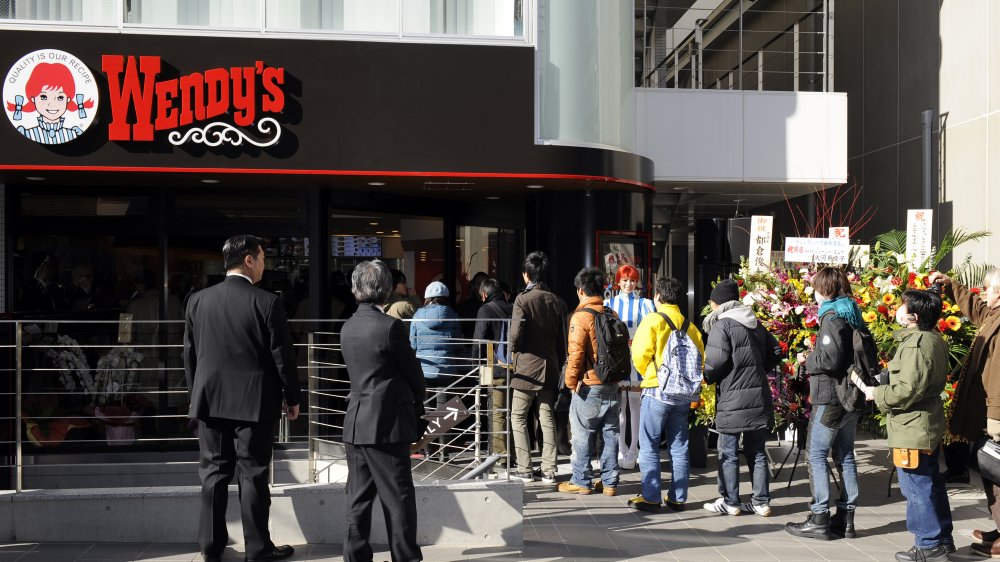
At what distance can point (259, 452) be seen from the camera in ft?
19.4

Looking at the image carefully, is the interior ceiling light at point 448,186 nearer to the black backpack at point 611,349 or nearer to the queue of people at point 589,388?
the queue of people at point 589,388

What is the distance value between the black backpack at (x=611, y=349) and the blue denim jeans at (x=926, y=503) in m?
2.34

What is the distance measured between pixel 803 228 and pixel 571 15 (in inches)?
333

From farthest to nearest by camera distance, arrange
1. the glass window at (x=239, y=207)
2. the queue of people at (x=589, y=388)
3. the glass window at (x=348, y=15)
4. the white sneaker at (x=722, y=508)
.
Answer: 1. the glass window at (x=239, y=207)
2. the glass window at (x=348, y=15)
3. the white sneaker at (x=722, y=508)
4. the queue of people at (x=589, y=388)

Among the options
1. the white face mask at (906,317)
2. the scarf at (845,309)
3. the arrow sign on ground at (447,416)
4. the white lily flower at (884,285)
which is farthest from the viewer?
the white lily flower at (884,285)

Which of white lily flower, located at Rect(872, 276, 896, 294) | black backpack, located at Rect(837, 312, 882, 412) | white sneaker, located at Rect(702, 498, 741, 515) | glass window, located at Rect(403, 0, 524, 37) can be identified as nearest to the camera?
black backpack, located at Rect(837, 312, 882, 412)

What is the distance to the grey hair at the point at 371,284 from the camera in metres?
5.54

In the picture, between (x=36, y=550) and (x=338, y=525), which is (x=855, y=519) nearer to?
(x=338, y=525)

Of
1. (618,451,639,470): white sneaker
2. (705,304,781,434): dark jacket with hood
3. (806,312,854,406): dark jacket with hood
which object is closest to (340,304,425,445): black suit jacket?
(705,304,781,434): dark jacket with hood

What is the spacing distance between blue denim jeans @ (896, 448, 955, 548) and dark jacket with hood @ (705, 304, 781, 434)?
1.23 m

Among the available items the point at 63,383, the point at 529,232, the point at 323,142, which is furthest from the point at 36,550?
the point at 529,232

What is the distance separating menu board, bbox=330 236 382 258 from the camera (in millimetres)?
11857

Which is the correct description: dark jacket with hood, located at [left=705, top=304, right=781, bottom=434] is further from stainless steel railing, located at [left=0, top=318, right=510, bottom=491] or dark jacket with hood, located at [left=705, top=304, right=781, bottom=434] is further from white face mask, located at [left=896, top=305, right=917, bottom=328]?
stainless steel railing, located at [left=0, top=318, right=510, bottom=491]

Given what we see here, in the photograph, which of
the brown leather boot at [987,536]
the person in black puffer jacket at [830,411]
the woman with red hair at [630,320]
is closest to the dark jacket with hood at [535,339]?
the woman with red hair at [630,320]
